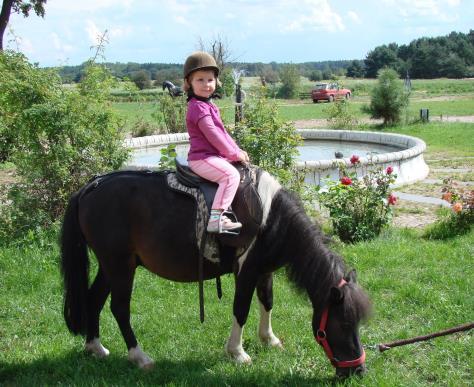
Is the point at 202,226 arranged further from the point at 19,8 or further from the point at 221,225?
the point at 19,8

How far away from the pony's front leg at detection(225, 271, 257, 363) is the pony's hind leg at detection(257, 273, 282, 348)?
26 centimetres

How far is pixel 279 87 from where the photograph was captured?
49.6 meters

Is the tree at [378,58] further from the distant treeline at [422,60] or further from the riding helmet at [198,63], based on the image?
the riding helmet at [198,63]

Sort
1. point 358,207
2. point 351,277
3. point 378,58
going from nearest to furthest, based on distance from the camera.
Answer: point 351,277 < point 358,207 < point 378,58

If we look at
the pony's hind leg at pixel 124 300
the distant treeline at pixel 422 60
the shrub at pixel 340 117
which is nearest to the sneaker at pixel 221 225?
the pony's hind leg at pixel 124 300

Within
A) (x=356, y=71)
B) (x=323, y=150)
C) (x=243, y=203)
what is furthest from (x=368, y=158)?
(x=356, y=71)

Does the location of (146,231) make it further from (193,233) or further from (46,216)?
(46,216)

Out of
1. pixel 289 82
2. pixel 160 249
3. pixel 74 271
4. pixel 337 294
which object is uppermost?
pixel 289 82

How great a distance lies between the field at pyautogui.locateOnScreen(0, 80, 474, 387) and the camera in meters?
3.82

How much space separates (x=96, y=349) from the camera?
430 centimetres

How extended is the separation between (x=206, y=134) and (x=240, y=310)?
4.35ft

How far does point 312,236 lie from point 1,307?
328 cm

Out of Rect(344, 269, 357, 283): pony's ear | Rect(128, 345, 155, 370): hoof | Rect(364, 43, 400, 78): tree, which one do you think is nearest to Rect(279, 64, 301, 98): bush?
Rect(364, 43, 400, 78): tree

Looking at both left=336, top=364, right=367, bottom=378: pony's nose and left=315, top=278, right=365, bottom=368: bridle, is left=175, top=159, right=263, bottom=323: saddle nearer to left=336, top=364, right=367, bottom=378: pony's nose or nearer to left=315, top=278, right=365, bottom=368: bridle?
left=315, top=278, right=365, bottom=368: bridle
